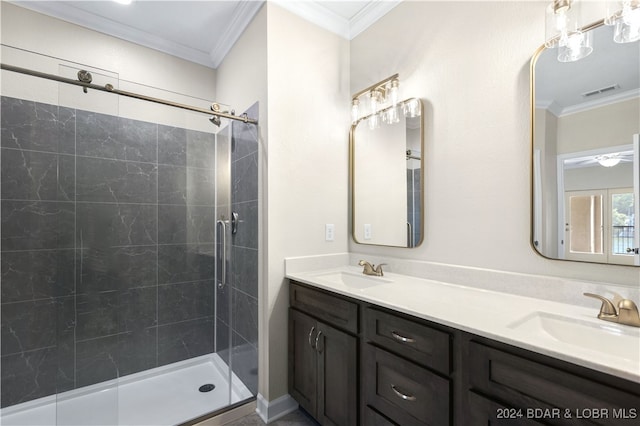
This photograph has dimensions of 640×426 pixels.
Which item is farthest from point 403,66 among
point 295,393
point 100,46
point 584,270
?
point 100,46

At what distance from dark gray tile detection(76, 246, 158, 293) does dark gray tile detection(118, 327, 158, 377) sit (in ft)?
1.21

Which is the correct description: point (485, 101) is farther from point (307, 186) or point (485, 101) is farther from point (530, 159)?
point (307, 186)

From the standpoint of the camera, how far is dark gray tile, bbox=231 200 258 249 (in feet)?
6.49

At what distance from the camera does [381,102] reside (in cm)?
200

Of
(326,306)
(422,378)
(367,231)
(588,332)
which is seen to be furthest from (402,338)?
(367,231)

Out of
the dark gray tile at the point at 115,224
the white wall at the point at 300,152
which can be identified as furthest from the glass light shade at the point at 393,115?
the dark gray tile at the point at 115,224

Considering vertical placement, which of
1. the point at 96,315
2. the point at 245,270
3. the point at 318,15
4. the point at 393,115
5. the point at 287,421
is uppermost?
the point at 318,15

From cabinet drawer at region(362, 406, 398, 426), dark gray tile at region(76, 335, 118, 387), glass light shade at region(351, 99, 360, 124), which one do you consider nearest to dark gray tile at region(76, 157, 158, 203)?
dark gray tile at region(76, 335, 118, 387)

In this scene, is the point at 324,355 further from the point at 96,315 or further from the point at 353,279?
the point at 96,315

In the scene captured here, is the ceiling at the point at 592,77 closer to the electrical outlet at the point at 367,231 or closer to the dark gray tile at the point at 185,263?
the electrical outlet at the point at 367,231

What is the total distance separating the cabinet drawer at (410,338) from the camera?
104 cm

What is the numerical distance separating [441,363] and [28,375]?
2.57 m

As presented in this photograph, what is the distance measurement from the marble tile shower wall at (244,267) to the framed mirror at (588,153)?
5.24ft

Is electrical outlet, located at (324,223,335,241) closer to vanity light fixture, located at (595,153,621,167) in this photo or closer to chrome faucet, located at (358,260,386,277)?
chrome faucet, located at (358,260,386,277)
